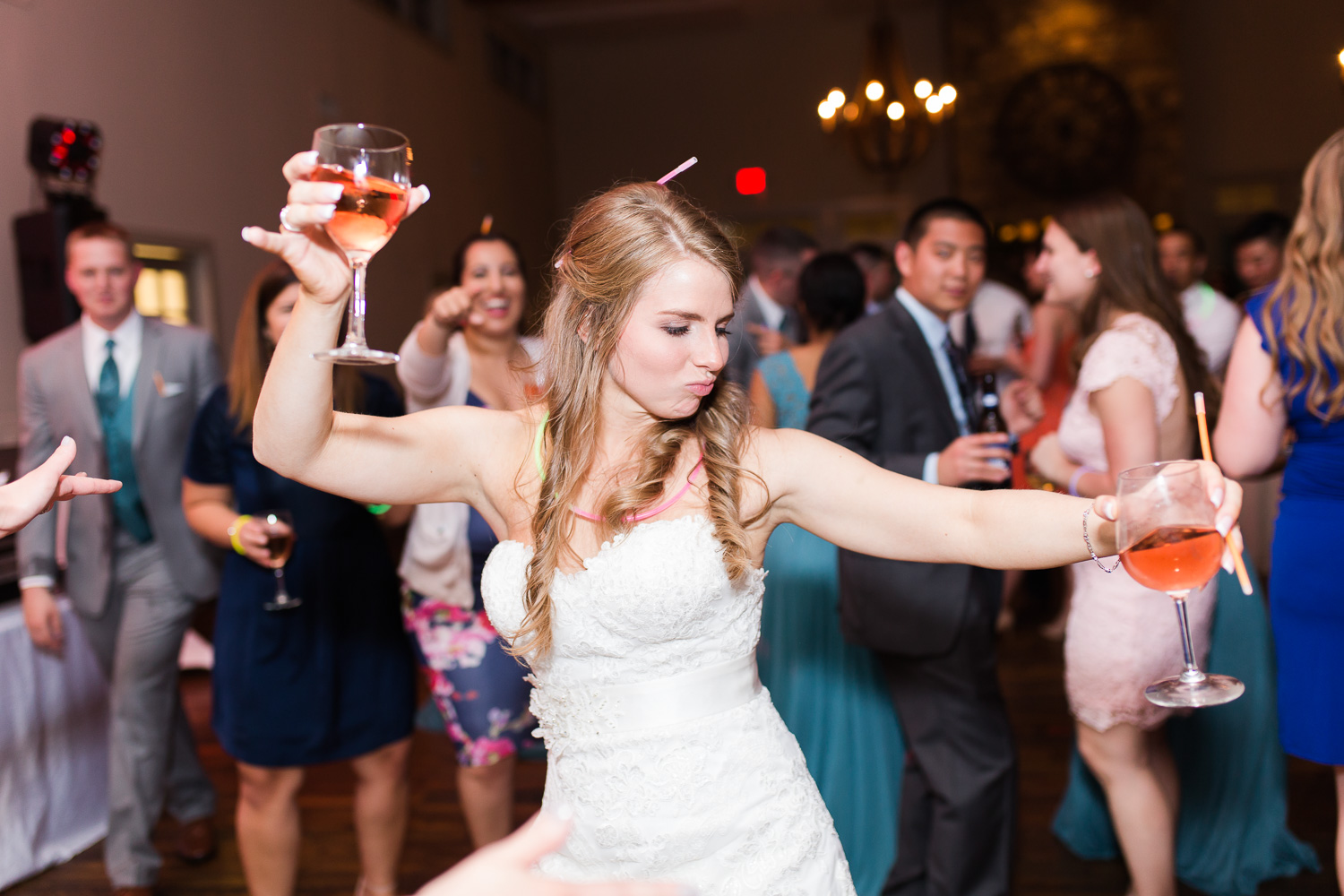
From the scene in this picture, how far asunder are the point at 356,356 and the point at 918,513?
0.73 metres

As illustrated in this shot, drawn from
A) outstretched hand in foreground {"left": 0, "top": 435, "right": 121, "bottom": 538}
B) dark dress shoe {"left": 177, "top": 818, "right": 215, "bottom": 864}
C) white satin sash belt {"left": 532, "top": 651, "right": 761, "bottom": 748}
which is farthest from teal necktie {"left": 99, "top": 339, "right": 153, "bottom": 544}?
white satin sash belt {"left": 532, "top": 651, "right": 761, "bottom": 748}

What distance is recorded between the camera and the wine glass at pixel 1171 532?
3.48ft

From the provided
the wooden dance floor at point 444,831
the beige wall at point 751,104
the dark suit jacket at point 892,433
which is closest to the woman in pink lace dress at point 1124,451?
the dark suit jacket at point 892,433

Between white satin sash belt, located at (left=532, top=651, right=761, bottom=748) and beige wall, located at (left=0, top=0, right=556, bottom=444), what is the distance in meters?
2.13

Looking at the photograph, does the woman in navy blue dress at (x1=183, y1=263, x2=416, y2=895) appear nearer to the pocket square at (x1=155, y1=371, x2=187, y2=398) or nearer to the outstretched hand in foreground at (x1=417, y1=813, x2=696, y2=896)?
the pocket square at (x1=155, y1=371, x2=187, y2=398)

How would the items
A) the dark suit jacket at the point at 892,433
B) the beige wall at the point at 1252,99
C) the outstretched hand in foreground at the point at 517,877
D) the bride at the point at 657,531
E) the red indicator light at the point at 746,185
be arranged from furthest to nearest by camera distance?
1. the red indicator light at the point at 746,185
2. the beige wall at the point at 1252,99
3. the dark suit jacket at the point at 892,433
4. the bride at the point at 657,531
5. the outstretched hand in foreground at the point at 517,877

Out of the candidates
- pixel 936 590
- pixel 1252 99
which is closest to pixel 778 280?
pixel 936 590

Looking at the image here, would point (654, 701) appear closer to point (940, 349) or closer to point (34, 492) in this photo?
point (34, 492)

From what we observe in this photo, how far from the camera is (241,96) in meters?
5.47

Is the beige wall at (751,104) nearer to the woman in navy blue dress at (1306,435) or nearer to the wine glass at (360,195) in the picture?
the woman in navy blue dress at (1306,435)

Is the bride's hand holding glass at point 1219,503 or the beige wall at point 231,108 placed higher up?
the beige wall at point 231,108

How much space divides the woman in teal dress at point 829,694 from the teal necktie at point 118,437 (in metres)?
1.79

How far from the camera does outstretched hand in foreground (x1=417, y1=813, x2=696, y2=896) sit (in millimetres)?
648

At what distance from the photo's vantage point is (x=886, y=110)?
19.5 feet
